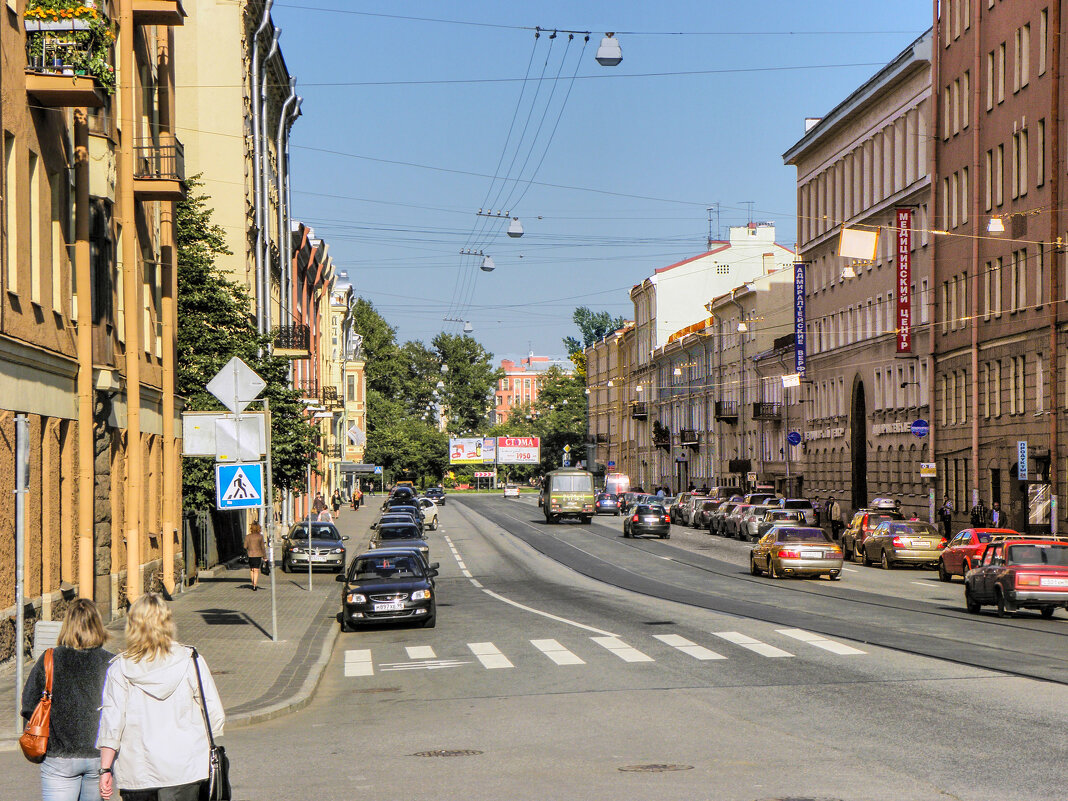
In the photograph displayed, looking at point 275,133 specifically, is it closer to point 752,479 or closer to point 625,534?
point 625,534

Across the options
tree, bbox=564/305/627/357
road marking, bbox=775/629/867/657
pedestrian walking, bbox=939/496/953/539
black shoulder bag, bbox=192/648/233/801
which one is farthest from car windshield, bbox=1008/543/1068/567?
tree, bbox=564/305/627/357

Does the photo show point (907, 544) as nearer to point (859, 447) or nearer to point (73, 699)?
point (859, 447)

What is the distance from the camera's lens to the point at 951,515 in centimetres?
5272

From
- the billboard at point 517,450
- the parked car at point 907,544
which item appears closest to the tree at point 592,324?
the billboard at point 517,450

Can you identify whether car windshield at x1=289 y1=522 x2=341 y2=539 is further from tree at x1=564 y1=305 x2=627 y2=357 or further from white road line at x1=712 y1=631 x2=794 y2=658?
tree at x1=564 y1=305 x2=627 y2=357

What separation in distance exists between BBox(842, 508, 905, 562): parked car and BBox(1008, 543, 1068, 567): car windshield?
20.2 metres

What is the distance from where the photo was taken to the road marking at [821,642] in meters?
18.8

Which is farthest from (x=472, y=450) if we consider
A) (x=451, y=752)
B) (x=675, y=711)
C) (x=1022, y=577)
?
(x=451, y=752)

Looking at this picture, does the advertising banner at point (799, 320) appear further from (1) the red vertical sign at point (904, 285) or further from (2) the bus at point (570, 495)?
(1) the red vertical sign at point (904, 285)

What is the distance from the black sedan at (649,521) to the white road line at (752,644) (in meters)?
40.1

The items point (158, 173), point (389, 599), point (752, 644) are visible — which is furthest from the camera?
point (158, 173)

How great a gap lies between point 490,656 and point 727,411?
71257 mm

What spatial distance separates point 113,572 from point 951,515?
35228 millimetres

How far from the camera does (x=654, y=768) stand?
35.1 feet
